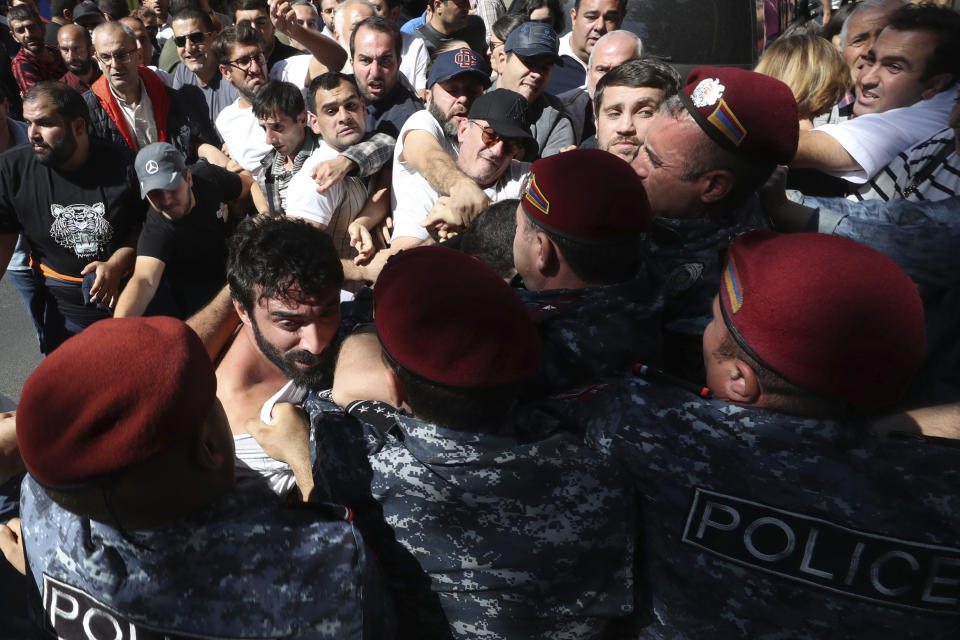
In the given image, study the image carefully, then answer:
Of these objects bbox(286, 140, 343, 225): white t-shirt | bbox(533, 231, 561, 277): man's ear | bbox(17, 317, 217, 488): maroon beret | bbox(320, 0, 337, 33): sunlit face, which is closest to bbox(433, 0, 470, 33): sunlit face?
bbox(320, 0, 337, 33): sunlit face

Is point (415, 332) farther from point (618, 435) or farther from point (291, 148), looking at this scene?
point (291, 148)

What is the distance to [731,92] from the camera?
6.75 feet

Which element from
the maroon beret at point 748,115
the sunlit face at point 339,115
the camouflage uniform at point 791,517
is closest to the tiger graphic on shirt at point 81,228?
the sunlit face at point 339,115

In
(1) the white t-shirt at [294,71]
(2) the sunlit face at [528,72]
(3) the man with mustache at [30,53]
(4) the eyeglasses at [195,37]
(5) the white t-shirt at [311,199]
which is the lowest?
(3) the man with mustache at [30,53]

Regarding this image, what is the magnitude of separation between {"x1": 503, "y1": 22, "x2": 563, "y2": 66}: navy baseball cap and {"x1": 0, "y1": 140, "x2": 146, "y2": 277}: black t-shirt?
7.49 feet

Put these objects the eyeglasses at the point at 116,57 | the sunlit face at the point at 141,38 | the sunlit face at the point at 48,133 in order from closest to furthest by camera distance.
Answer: the sunlit face at the point at 48,133, the eyeglasses at the point at 116,57, the sunlit face at the point at 141,38

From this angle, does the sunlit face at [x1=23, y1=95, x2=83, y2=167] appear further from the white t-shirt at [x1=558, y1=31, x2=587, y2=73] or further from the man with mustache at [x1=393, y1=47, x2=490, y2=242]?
the white t-shirt at [x1=558, y1=31, x2=587, y2=73]

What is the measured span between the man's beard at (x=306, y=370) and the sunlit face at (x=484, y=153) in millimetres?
1282

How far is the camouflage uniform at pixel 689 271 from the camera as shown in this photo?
2066 mm

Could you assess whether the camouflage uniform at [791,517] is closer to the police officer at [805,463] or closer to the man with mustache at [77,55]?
the police officer at [805,463]

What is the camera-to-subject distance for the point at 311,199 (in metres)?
3.45

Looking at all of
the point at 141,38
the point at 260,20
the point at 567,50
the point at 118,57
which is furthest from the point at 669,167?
the point at 141,38

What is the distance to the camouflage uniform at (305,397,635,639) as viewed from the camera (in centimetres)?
147

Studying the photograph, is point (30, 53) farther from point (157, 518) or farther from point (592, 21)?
point (157, 518)
